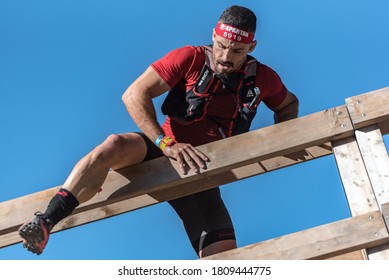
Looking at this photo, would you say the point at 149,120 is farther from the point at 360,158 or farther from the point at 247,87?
the point at 360,158

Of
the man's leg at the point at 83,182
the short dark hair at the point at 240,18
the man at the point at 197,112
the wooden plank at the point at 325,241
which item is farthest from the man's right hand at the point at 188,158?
the short dark hair at the point at 240,18

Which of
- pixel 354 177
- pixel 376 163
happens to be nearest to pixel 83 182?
pixel 354 177

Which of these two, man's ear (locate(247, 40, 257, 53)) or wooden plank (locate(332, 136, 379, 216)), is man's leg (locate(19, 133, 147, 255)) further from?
wooden plank (locate(332, 136, 379, 216))

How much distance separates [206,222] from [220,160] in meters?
1.02

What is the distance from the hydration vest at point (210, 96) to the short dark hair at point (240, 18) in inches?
8.9

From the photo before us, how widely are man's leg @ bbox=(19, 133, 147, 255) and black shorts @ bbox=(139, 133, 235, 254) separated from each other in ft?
2.74

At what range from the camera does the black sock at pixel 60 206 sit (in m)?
4.19

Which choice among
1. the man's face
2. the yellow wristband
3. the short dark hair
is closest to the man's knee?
the yellow wristband

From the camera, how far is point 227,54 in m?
4.84

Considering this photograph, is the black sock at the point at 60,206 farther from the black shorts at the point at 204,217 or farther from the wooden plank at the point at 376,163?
the wooden plank at the point at 376,163
